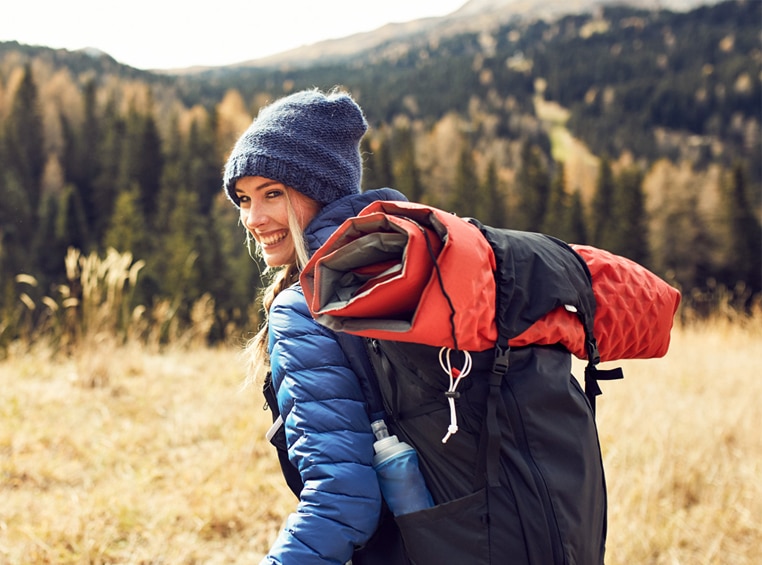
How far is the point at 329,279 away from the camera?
113cm

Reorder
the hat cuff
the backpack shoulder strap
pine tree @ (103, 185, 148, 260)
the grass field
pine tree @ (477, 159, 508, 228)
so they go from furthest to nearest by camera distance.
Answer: pine tree @ (477, 159, 508, 228), pine tree @ (103, 185, 148, 260), the grass field, the hat cuff, the backpack shoulder strap

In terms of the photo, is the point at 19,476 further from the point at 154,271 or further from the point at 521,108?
the point at 521,108

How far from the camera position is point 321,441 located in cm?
122

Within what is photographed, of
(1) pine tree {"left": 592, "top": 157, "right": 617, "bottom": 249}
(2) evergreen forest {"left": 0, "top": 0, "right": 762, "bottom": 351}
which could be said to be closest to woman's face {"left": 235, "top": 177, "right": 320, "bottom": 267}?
(2) evergreen forest {"left": 0, "top": 0, "right": 762, "bottom": 351}

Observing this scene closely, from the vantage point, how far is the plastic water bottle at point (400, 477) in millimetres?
1206

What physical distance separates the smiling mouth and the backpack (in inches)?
18.6

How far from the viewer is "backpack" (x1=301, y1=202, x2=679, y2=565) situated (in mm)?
1059

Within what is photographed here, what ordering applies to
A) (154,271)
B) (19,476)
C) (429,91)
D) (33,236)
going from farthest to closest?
(429,91)
(33,236)
(154,271)
(19,476)

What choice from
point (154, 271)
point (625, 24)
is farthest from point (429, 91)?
point (154, 271)

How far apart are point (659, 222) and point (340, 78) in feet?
297

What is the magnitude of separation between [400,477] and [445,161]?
5403 cm

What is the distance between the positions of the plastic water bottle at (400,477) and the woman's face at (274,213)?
630mm

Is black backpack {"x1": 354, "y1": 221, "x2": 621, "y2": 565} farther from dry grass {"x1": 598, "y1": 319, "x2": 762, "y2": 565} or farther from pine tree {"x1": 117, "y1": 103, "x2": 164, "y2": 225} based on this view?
pine tree {"x1": 117, "y1": 103, "x2": 164, "y2": 225}

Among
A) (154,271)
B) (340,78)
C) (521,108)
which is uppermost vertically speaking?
(340,78)
